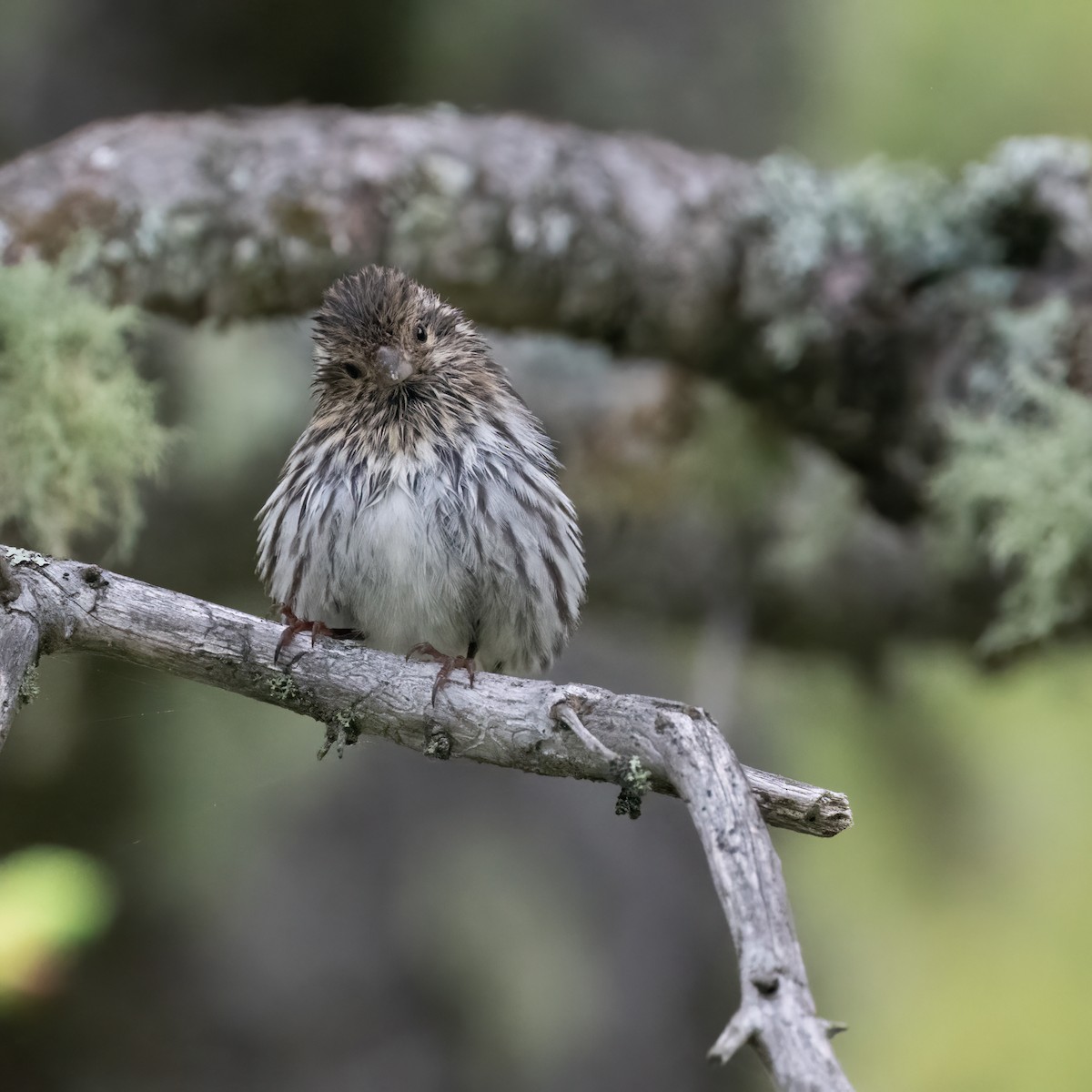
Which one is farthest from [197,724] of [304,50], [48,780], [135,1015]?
[304,50]

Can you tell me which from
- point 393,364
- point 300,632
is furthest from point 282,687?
point 393,364

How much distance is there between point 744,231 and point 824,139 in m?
1.26

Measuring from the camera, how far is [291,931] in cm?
504

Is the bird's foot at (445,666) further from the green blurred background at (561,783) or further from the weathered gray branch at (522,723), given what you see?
the green blurred background at (561,783)

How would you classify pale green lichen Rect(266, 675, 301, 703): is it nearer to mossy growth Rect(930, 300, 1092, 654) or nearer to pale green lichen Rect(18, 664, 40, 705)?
pale green lichen Rect(18, 664, 40, 705)

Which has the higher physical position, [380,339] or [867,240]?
[867,240]

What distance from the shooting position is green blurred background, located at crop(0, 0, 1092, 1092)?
157 inches

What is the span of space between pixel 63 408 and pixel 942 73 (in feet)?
10.3

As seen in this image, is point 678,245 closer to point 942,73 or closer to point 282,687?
point 942,73

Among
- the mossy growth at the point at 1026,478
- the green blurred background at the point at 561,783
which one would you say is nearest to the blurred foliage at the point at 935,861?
the green blurred background at the point at 561,783

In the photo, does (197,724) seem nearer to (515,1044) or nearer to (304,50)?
(515,1044)

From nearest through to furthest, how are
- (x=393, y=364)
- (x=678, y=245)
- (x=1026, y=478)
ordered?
(x=393, y=364)
(x=1026, y=478)
(x=678, y=245)

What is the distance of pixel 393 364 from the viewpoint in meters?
2.77

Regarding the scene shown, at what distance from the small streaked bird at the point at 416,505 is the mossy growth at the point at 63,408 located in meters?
0.50
